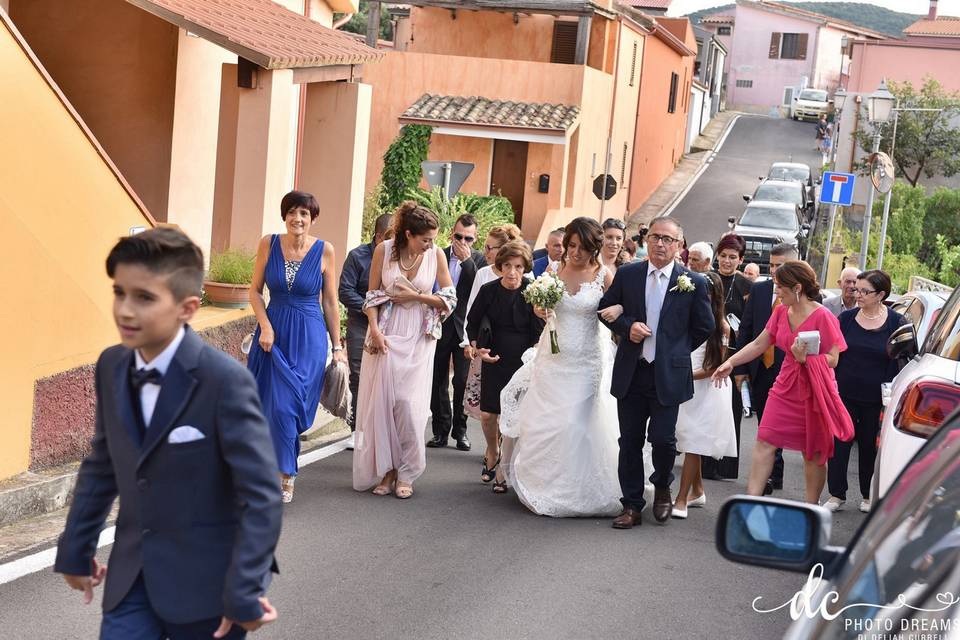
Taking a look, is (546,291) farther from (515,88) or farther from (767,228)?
(767,228)

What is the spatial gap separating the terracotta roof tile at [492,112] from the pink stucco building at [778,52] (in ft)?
177

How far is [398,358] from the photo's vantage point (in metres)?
9.72

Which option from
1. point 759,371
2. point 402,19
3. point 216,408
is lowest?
point 759,371

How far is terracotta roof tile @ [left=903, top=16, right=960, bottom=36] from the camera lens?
239 feet

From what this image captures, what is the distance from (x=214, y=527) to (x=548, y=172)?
30573 mm

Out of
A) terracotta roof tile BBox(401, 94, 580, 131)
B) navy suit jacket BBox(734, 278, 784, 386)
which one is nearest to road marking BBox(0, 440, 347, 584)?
navy suit jacket BBox(734, 278, 784, 386)

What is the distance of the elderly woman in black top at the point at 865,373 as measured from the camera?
10180mm

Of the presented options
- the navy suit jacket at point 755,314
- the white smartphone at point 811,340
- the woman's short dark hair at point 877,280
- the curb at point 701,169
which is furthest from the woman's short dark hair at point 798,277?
the curb at point 701,169

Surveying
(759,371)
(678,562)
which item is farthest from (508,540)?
(759,371)

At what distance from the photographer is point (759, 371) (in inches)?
448

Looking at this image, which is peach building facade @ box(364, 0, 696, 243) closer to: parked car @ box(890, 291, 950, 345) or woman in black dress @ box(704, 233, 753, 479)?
parked car @ box(890, 291, 950, 345)

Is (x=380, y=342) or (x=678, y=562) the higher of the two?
(x=380, y=342)

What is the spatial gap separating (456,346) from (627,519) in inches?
136

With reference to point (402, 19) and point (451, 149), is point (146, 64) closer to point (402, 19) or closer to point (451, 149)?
point (451, 149)
